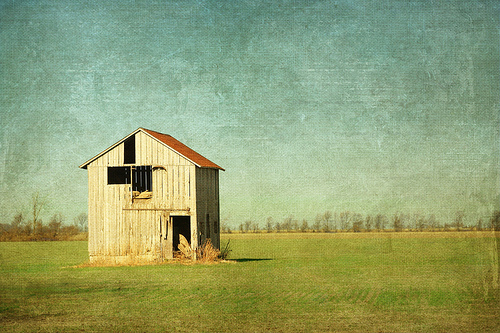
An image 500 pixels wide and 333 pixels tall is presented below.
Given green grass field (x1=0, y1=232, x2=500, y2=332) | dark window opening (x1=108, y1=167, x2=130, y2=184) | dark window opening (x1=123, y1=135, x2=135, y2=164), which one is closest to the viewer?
green grass field (x1=0, y1=232, x2=500, y2=332)

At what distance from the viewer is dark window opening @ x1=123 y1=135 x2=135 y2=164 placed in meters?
29.7

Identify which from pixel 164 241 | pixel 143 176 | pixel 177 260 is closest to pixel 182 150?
pixel 143 176

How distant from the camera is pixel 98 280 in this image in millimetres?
21781

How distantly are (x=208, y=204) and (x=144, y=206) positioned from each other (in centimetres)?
380

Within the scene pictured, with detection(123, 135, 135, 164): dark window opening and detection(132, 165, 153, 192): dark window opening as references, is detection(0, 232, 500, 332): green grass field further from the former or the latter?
detection(132, 165, 153, 192): dark window opening

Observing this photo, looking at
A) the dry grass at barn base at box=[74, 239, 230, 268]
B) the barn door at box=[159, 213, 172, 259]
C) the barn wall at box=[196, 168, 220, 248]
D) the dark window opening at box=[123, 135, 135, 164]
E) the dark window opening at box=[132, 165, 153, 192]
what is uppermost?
the dark window opening at box=[123, 135, 135, 164]

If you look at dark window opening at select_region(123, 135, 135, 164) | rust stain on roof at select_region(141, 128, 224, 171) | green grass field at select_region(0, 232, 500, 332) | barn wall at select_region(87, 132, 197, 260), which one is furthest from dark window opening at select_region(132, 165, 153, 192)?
green grass field at select_region(0, 232, 500, 332)

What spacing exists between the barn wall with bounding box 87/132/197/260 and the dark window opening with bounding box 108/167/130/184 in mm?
3505

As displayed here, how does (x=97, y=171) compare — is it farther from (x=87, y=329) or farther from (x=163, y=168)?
(x=87, y=329)

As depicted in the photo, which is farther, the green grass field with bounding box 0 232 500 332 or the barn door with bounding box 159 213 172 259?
the barn door with bounding box 159 213 172 259

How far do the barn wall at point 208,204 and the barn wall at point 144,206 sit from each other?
26.8 inches

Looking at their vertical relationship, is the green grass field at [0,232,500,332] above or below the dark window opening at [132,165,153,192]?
below

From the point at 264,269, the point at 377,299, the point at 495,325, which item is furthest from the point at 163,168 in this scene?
the point at 495,325

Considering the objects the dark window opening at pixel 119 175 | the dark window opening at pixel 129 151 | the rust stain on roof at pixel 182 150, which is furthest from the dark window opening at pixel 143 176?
the rust stain on roof at pixel 182 150
